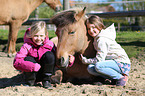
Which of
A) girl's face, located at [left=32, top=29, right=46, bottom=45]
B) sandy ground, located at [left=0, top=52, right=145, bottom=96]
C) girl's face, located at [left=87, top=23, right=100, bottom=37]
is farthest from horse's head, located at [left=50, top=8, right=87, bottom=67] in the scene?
sandy ground, located at [left=0, top=52, right=145, bottom=96]

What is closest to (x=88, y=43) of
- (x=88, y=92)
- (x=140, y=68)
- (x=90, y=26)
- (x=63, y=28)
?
(x=90, y=26)

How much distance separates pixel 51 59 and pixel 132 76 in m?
1.49

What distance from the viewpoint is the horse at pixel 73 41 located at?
266 cm

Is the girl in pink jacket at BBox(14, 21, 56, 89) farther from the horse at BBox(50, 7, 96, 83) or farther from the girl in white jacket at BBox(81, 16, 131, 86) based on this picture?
the girl in white jacket at BBox(81, 16, 131, 86)

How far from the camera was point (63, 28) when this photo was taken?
8.85ft

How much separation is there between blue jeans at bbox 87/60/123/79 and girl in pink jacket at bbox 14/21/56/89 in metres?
0.55

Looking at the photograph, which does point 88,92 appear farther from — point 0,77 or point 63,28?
point 0,77

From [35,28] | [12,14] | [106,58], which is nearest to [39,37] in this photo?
[35,28]

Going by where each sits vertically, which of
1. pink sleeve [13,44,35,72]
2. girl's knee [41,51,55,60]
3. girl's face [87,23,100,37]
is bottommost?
pink sleeve [13,44,35,72]

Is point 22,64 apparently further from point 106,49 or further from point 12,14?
point 12,14

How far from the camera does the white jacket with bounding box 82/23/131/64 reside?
9.11 ft

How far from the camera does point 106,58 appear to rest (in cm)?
296

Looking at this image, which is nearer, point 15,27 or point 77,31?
point 77,31

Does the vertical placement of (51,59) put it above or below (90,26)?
below
